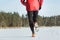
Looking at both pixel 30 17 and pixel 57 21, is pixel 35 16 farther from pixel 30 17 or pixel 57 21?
pixel 57 21

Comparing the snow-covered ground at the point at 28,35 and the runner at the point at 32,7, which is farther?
the runner at the point at 32,7

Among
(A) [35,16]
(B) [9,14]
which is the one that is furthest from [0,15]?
(A) [35,16]

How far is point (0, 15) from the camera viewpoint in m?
27.4

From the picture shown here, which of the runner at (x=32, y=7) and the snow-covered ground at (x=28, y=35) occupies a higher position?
the runner at (x=32, y=7)

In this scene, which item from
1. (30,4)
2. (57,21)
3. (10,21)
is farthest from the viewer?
(10,21)

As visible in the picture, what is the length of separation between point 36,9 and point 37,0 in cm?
23

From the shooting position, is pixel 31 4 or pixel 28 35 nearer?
pixel 31 4

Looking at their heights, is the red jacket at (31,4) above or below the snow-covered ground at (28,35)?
above

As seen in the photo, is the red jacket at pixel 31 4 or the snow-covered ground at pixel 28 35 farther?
the red jacket at pixel 31 4

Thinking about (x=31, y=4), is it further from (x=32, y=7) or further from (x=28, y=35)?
(x=28, y=35)

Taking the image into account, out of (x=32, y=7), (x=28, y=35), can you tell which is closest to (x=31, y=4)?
(x=32, y=7)

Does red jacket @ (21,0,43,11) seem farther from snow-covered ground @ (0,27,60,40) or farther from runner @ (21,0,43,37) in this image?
snow-covered ground @ (0,27,60,40)

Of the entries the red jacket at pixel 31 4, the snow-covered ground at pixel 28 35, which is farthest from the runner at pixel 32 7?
the snow-covered ground at pixel 28 35

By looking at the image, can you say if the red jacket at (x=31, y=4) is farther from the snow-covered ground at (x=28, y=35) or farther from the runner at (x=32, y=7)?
→ the snow-covered ground at (x=28, y=35)
